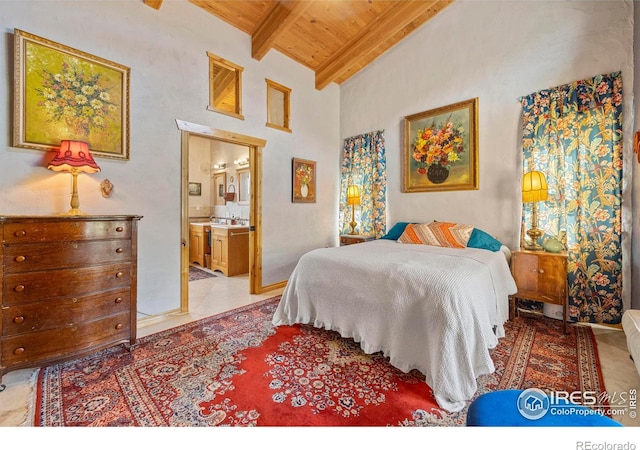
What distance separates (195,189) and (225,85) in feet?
9.28

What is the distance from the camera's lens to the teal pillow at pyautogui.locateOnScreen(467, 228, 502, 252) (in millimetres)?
2752

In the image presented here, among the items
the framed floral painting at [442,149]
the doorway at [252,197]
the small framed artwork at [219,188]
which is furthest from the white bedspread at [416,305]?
the small framed artwork at [219,188]

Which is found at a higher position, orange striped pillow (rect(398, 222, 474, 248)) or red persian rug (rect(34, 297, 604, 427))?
orange striped pillow (rect(398, 222, 474, 248))

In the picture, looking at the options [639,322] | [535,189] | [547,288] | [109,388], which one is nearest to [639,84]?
[535,189]

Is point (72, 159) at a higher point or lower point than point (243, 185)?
lower

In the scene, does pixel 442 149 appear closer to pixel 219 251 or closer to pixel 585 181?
pixel 585 181

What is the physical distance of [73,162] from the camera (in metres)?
1.95

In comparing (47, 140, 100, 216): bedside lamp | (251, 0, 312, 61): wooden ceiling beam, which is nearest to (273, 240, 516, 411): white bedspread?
(47, 140, 100, 216): bedside lamp

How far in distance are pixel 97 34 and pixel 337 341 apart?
3.42 m

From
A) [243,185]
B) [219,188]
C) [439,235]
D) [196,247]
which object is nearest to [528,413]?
[439,235]

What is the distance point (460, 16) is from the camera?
3.39 m

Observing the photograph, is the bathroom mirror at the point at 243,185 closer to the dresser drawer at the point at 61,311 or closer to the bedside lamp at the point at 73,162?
the bedside lamp at the point at 73,162

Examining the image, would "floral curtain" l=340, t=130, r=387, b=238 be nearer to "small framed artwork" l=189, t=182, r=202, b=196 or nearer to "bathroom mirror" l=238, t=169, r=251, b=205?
"bathroom mirror" l=238, t=169, r=251, b=205

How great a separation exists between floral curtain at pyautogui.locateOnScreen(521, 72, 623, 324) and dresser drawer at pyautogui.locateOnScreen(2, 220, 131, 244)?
3.95 m
